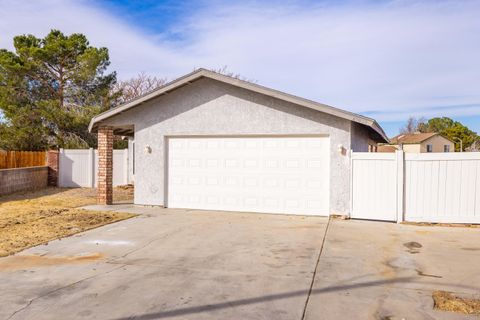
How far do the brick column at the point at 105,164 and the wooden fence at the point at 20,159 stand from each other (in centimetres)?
641

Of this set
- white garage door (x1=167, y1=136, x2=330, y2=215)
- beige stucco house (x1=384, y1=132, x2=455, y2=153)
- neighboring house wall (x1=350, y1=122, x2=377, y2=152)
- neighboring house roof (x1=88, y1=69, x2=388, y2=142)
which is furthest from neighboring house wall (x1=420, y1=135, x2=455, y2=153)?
white garage door (x1=167, y1=136, x2=330, y2=215)

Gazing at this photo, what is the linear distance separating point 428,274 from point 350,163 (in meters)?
5.02

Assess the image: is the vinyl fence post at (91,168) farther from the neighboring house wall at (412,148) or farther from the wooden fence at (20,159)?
the neighboring house wall at (412,148)

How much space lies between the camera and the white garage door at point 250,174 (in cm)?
1101

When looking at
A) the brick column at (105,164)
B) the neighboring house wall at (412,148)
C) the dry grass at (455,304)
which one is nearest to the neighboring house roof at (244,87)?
the brick column at (105,164)

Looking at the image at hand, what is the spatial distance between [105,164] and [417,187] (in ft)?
31.0

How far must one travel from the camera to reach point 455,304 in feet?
14.9

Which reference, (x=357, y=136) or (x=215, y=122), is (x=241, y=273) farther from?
(x=357, y=136)

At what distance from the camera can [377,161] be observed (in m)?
10.2

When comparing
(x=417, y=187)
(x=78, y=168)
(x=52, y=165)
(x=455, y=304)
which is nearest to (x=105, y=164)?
(x=78, y=168)

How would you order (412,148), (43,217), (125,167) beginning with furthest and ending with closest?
(412,148), (125,167), (43,217)

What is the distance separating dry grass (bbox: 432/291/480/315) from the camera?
438cm

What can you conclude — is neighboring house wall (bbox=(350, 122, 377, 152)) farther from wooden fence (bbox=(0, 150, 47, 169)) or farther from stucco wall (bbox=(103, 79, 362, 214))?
wooden fence (bbox=(0, 150, 47, 169))

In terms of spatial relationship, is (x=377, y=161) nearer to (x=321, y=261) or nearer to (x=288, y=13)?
(x=321, y=261)
